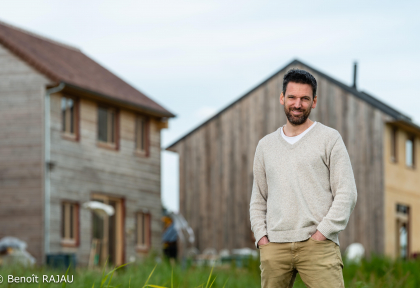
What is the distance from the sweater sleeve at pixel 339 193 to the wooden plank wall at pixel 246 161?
20.3 meters

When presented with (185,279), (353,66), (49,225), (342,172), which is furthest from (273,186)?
(353,66)

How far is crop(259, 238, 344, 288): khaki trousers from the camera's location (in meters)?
4.23

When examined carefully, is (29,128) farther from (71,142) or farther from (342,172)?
(342,172)

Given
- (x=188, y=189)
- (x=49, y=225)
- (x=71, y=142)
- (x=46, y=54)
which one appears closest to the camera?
(x=49, y=225)

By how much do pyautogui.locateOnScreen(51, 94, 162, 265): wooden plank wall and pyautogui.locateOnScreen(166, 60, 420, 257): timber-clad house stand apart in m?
1.66

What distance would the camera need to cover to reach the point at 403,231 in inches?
1045

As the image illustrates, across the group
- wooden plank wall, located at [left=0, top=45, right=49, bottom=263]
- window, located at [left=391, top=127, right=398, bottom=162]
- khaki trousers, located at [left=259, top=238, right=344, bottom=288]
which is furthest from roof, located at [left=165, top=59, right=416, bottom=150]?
khaki trousers, located at [left=259, top=238, right=344, bottom=288]

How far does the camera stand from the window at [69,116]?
22.0 meters

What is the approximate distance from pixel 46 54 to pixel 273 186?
20.4 meters

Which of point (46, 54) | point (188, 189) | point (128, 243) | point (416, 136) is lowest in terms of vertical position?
point (128, 243)

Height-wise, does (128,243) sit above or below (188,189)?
below

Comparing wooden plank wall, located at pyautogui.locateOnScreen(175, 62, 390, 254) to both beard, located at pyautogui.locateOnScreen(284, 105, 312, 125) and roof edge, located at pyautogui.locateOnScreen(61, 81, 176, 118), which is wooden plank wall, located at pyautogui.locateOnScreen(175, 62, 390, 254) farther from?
beard, located at pyautogui.locateOnScreen(284, 105, 312, 125)

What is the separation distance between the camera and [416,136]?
2789 centimetres

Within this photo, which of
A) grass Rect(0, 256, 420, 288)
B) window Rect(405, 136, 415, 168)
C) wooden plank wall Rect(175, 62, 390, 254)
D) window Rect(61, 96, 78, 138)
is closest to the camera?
grass Rect(0, 256, 420, 288)
